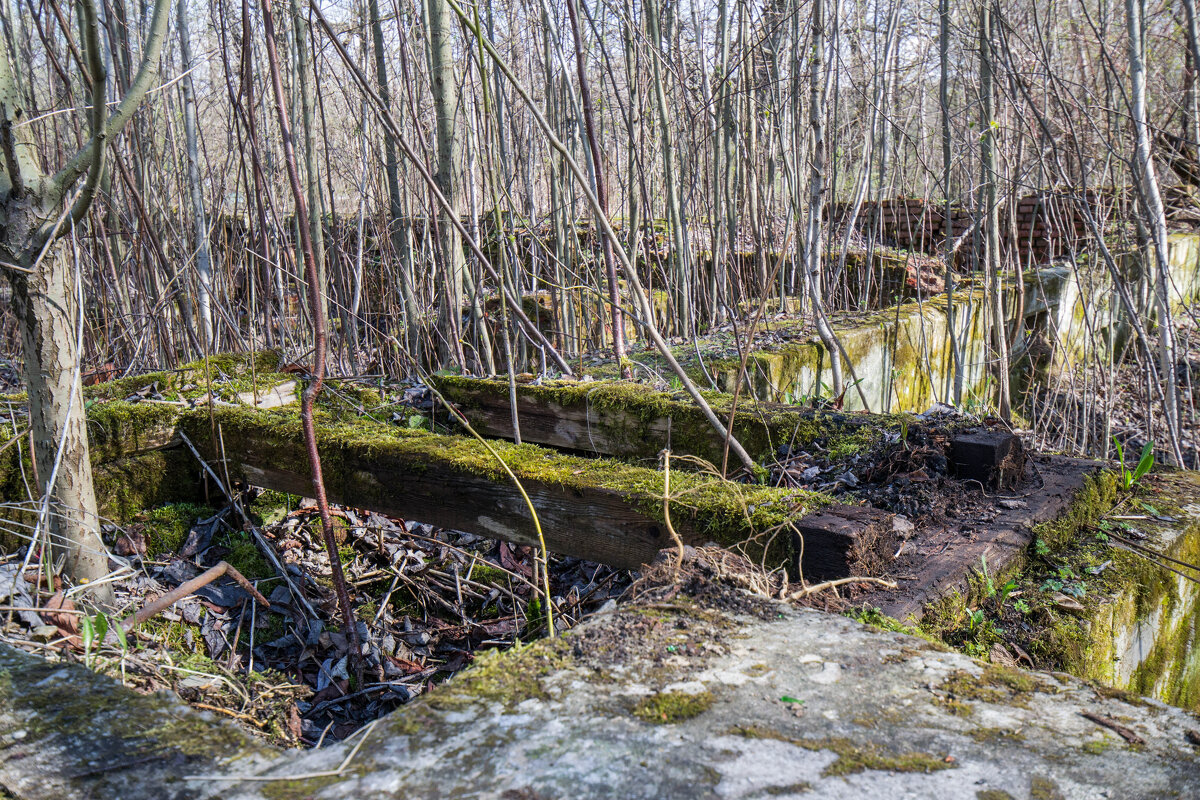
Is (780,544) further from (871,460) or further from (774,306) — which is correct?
(774,306)

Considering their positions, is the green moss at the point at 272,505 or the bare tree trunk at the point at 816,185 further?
the bare tree trunk at the point at 816,185

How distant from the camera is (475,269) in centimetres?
403

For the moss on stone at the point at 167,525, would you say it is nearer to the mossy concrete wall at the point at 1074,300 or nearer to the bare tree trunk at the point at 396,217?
the bare tree trunk at the point at 396,217

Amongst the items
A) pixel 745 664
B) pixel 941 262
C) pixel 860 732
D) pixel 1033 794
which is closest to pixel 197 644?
pixel 745 664

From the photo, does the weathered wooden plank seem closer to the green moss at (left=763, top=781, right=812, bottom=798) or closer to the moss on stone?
the green moss at (left=763, top=781, right=812, bottom=798)

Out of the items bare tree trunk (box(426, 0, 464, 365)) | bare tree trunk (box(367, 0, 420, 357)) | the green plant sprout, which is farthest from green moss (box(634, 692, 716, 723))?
bare tree trunk (box(367, 0, 420, 357))

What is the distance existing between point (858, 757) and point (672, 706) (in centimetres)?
26

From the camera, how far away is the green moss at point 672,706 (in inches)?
45.5

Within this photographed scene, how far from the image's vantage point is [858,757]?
106 cm

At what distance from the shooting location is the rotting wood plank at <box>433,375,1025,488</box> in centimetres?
237

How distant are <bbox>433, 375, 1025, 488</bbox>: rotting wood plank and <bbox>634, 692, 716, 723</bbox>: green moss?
149cm

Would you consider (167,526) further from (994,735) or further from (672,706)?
(994,735)

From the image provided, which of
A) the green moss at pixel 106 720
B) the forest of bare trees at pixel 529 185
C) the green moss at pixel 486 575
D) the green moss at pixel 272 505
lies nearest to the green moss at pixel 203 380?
the forest of bare trees at pixel 529 185

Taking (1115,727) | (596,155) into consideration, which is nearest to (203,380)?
(596,155)
